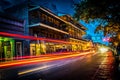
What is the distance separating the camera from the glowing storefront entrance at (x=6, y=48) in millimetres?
29456

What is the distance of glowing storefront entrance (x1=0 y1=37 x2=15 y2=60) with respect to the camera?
29456 millimetres

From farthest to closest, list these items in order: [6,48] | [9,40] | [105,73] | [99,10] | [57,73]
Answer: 1. [9,40]
2. [6,48]
3. [57,73]
4. [105,73]
5. [99,10]

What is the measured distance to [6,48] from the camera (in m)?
31.0

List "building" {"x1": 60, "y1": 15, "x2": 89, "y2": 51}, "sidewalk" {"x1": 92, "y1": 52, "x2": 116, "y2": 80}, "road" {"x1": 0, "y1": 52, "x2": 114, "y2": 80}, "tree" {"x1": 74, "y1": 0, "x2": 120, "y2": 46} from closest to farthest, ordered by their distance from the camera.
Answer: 1. "tree" {"x1": 74, "y1": 0, "x2": 120, "y2": 46}
2. "sidewalk" {"x1": 92, "y1": 52, "x2": 116, "y2": 80}
3. "road" {"x1": 0, "y1": 52, "x2": 114, "y2": 80}
4. "building" {"x1": 60, "y1": 15, "x2": 89, "y2": 51}

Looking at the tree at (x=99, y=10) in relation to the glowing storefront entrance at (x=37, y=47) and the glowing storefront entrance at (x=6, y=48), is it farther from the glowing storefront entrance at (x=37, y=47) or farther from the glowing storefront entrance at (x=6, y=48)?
the glowing storefront entrance at (x=37, y=47)

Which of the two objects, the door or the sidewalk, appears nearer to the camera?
the sidewalk

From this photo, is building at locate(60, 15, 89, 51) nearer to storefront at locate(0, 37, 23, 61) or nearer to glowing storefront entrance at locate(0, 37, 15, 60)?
storefront at locate(0, 37, 23, 61)

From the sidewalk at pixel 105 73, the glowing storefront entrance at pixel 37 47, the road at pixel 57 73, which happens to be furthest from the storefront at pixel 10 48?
the sidewalk at pixel 105 73

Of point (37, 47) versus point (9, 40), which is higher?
point (9, 40)

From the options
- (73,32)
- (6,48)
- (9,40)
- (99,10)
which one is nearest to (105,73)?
(99,10)

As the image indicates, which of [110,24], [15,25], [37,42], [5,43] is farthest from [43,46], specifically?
[110,24]

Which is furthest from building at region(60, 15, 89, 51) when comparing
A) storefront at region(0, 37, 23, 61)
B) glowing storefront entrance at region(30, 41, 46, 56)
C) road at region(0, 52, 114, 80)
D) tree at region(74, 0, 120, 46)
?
tree at region(74, 0, 120, 46)

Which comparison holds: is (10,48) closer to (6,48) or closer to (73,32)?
(6,48)

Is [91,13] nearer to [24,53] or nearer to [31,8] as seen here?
[24,53]
